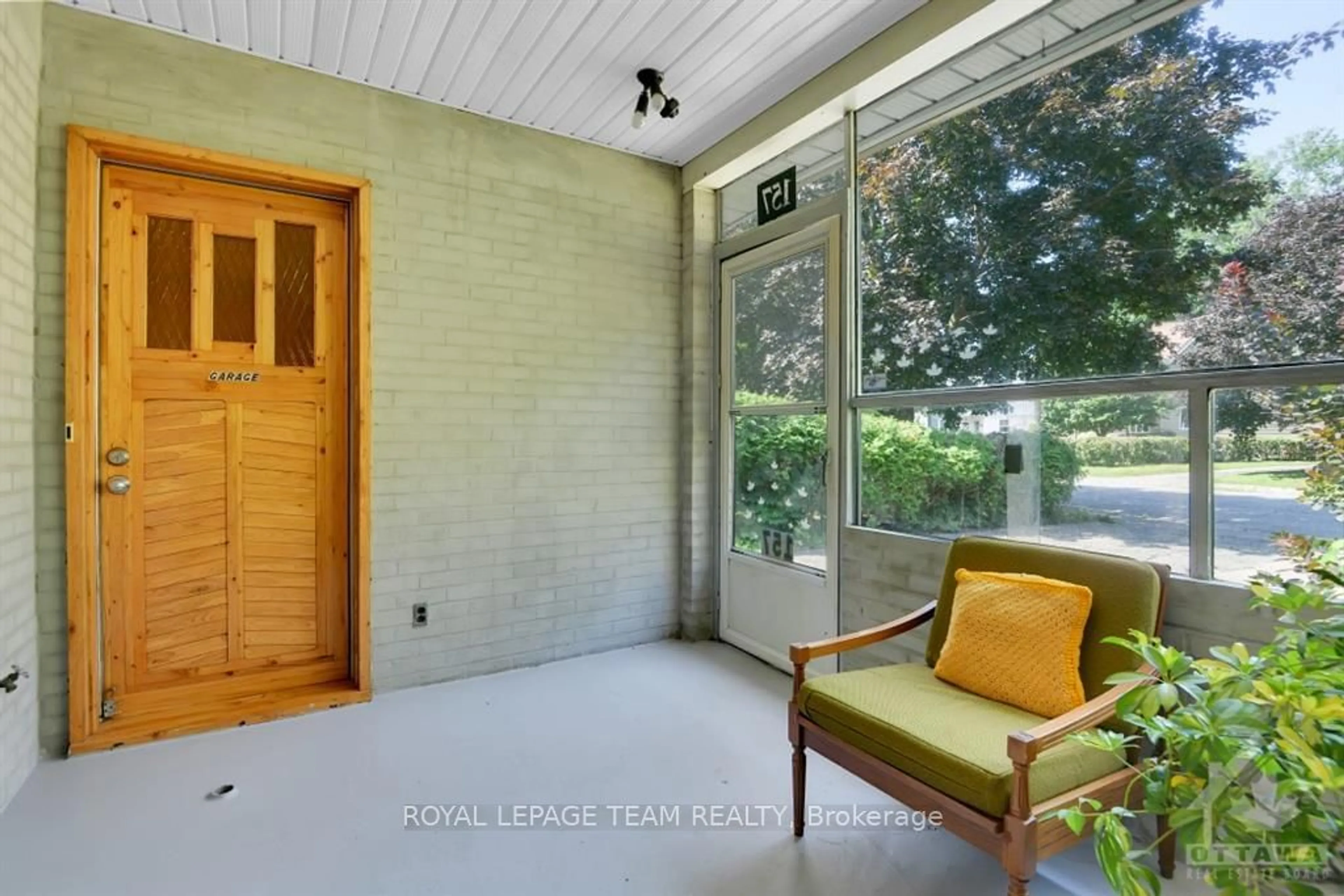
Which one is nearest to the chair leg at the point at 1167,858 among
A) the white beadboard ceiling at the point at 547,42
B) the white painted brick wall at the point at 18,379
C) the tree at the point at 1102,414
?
the tree at the point at 1102,414

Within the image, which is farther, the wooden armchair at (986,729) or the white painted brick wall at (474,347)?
the white painted brick wall at (474,347)

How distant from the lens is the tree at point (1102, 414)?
1964 mm

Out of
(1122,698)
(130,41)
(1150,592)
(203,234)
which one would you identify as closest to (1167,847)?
(1150,592)

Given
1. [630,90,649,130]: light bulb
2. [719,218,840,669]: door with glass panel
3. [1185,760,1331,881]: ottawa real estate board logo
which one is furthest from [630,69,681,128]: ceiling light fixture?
[1185,760,1331,881]: ottawa real estate board logo

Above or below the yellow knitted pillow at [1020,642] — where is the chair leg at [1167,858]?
below

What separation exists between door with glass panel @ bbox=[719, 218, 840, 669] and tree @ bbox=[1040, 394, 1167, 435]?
0.96 m

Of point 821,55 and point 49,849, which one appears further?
point 821,55

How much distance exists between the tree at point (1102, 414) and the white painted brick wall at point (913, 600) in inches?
19.3

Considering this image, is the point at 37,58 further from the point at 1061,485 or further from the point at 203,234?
the point at 1061,485

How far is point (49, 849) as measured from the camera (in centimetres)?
191

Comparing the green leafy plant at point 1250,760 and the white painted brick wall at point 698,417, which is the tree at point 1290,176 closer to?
the green leafy plant at point 1250,760

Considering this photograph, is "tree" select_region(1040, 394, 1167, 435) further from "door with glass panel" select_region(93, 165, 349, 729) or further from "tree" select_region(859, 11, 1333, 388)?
"door with glass panel" select_region(93, 165, 349, 729)

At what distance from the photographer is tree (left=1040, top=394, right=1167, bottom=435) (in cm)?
196

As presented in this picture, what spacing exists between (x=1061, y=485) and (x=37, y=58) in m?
4.07
